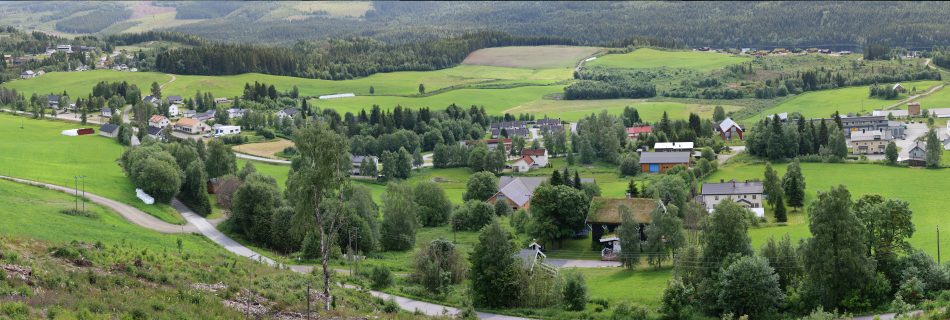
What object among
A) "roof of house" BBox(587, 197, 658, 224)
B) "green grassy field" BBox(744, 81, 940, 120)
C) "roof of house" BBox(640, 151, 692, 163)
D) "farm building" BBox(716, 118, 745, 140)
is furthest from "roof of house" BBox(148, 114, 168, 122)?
"roof of house" BBox(587, 197, 658, 224)

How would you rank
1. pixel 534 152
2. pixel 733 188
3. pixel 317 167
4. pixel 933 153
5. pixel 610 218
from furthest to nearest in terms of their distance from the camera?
pixel 534 152 → pixel 933 153 → pixel 733 188 → pixel 610 218 → pixel 317 167

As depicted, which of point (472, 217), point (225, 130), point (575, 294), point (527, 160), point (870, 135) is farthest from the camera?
point (225, 130)

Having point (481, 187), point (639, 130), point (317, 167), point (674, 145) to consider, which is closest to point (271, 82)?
point (639, 130)

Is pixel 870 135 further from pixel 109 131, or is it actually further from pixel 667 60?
pixel 667 60

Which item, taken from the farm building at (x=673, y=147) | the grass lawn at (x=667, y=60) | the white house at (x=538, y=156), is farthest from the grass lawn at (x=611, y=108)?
the grass lawn at (x=667, y=60)

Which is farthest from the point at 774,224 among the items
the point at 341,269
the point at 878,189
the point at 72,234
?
the point at 72,234

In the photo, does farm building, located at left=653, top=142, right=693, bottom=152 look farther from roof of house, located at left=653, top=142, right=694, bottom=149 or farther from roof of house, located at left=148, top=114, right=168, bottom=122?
roof of house, located at left=148, top=114, right=168, bottom=122

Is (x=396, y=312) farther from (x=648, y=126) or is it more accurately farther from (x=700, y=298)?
(x=648, y=126)

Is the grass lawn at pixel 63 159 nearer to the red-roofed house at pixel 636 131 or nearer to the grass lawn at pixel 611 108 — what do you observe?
the red-roofed house at pixel 636 131
